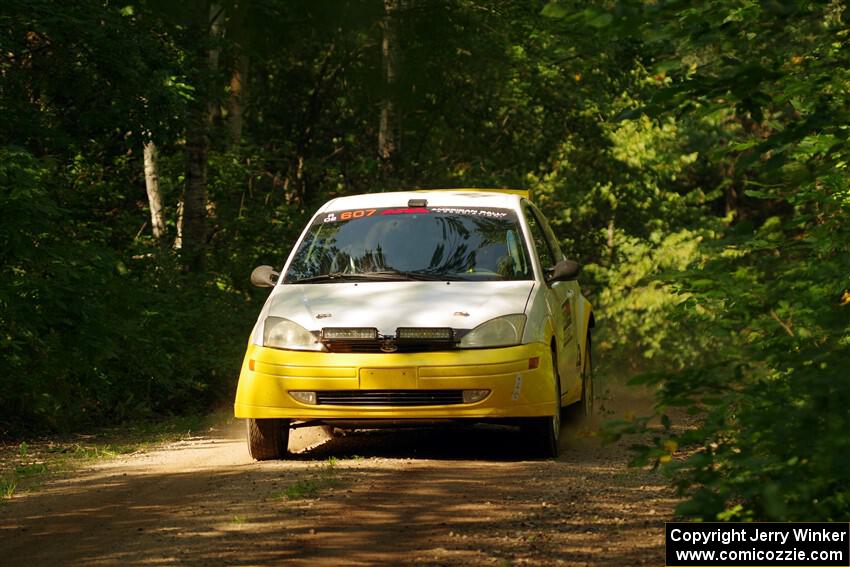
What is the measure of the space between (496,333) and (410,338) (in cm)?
59

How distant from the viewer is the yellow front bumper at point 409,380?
30.4 ft

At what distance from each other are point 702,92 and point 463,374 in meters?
3.84

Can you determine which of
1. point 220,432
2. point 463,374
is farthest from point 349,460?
point 220,432

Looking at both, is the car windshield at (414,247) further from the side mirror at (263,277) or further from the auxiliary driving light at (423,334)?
the auxiliary driving light at (423,334)

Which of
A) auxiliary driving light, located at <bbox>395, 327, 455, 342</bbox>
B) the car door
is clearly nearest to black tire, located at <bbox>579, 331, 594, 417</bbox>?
the car door

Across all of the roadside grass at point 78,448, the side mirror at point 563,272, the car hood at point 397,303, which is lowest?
the roadside grass at point 78,448

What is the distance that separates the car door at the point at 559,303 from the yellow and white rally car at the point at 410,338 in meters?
0.04

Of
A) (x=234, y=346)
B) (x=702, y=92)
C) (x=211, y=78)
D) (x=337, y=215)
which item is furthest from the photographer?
(x=234, y=346)

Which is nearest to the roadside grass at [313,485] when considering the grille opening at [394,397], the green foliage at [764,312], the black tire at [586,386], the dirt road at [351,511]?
the dirt road at [351,511]

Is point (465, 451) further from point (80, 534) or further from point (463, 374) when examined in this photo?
point (80, 534)

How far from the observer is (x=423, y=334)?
9.28 meters

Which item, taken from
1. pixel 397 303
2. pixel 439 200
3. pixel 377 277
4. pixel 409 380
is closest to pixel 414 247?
pixel 377 277

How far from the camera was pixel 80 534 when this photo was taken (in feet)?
23.0

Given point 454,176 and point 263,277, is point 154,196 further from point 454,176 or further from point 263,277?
point 263,277
